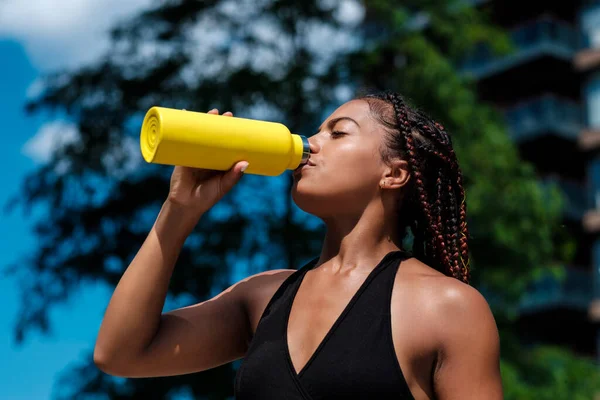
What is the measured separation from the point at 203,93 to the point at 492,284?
5.39 metres

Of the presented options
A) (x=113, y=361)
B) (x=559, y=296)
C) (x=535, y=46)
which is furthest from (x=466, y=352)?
(x=535, y=46)

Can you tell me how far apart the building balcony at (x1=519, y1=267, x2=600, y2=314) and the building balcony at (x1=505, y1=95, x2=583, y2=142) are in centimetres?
417

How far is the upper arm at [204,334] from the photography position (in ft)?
8.72

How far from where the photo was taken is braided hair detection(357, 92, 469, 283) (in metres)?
2.70

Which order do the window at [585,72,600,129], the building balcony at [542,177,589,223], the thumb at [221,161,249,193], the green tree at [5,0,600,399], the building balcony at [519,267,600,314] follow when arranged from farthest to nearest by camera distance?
the window at [585,72,600,129] → the building balcony at [542,177,589,223] → the building balcony at [519,267,600,314] → the green tree at [5,0,600,399] → the thumb at [221,161,249,193]

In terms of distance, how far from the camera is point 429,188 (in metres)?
2.77

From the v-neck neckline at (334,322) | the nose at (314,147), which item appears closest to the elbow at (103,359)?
the v-neck neckline at (334,322)

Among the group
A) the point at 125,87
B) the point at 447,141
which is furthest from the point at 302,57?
the point at 447,141

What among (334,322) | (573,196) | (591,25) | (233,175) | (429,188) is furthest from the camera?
(591,25)

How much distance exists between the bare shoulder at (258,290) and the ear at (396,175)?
45cm

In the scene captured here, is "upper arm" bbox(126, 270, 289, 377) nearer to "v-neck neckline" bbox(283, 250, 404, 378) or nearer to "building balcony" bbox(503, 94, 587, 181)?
"v-neck neckline" bbox(283, 250, 404, 378)

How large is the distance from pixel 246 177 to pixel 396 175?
434 inches

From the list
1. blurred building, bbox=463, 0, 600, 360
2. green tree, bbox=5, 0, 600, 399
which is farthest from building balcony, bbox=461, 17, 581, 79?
green tree, bbox=5, 0, 600, 399

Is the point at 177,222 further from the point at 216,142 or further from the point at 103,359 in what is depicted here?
the point at 103,359
